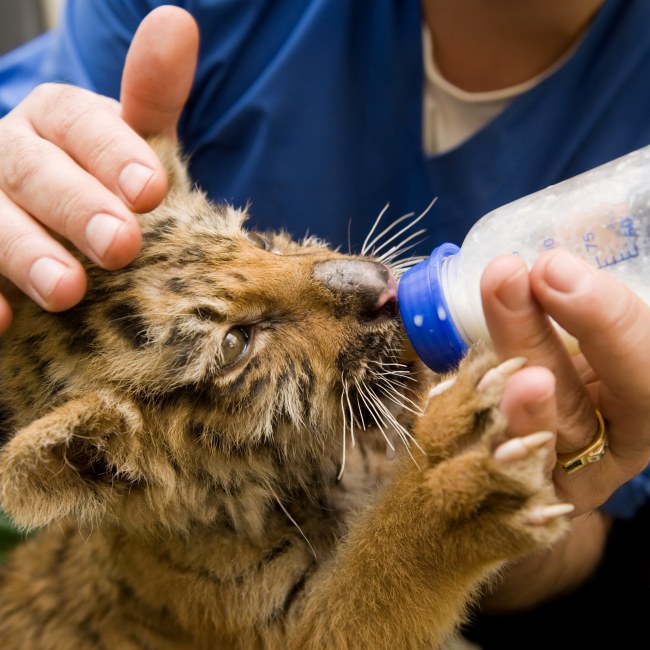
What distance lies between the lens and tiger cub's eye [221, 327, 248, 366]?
1.24 meters

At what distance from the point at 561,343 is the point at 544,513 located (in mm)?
254

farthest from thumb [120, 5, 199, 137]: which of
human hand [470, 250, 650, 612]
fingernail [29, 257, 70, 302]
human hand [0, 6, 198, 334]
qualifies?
human hand [470, 250, 650, 612]

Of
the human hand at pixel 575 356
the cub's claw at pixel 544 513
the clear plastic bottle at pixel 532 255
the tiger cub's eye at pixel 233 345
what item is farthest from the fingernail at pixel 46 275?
the cub's claw at pixel 544 513

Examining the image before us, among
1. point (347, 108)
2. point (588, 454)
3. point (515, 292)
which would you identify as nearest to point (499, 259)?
point (515, 292)

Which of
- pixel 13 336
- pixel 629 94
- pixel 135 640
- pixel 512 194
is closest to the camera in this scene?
pixel 13 336

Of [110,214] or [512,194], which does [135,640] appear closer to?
[110,214]

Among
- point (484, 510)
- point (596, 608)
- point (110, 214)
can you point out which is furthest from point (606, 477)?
point (110, 214)

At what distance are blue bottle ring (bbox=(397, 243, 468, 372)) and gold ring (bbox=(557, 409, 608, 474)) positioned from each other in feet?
0.84

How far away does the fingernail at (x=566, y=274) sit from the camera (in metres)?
0.89

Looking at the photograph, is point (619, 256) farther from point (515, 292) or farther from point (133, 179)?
point (133, 179)

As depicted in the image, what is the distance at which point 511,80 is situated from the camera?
178 cm

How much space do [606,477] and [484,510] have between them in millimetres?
378

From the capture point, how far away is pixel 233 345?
1.25 m

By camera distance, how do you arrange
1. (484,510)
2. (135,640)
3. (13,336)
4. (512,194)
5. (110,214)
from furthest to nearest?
1. (512,194)
2. (135,640)
3. (13,336)
4. (110,214)
5. (484,510)
